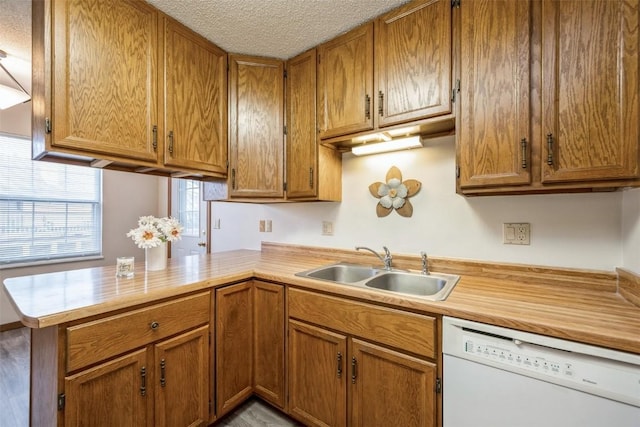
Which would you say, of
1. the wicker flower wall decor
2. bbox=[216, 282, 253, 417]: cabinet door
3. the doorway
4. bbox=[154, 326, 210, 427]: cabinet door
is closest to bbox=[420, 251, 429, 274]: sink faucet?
the wicker flower wall decor

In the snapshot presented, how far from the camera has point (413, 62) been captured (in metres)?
1.50

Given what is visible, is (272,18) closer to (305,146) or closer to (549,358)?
(305,146)

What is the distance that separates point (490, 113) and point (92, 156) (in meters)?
1.94

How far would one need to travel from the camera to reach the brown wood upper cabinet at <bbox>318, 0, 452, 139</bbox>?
4.70 feet

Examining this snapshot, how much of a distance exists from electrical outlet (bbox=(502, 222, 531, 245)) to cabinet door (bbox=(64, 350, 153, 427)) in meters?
1.93

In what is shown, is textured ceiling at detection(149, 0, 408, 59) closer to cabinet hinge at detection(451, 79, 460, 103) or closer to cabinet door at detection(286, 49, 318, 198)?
cabinet door at detection(286, 49, 318, 198)

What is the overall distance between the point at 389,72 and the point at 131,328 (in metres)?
1.83

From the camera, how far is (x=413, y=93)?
1.51 meters

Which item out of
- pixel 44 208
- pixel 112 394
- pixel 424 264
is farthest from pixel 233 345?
pixel 44 208

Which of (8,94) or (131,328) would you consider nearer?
(131,328)

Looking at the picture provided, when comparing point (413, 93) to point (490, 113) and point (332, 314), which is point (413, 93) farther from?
point (332, 314)

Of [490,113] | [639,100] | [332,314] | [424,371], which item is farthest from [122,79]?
[639,100]

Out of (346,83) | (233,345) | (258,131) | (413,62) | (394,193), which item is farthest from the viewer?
(258,131)

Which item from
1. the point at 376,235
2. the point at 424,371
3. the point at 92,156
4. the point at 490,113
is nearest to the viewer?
the point at 424,371
